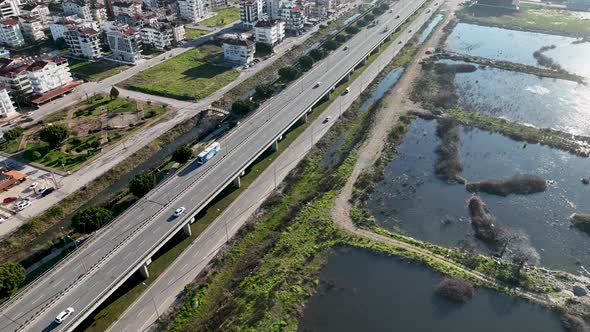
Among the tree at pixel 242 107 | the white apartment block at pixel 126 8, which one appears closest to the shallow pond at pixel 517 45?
the tree at pixel 242 107

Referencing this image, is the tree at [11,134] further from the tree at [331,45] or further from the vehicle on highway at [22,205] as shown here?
the tree at [331,45]

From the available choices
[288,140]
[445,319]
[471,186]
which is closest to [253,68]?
[288,140]

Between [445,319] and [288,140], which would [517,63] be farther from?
[445,319]

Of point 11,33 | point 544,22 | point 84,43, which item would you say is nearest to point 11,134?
point 84,43

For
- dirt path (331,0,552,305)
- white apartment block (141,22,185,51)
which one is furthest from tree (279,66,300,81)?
white apartment block (141,22,185,51)

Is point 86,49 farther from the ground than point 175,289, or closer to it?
farther from the ground

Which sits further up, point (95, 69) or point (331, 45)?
point (331, 45)

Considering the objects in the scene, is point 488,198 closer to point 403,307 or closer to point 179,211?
point 403,307
